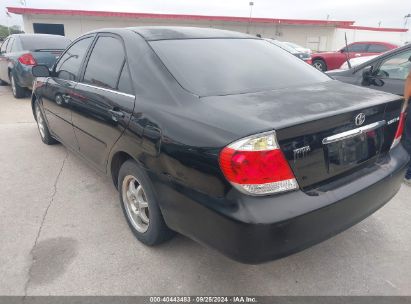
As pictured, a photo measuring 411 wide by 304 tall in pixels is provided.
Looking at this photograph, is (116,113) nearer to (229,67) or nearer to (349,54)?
(229,67)

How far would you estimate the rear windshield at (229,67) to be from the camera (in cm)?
234

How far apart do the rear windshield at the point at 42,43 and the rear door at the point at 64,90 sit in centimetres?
479

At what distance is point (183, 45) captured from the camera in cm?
268

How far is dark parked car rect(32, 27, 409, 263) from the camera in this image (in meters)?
1.78

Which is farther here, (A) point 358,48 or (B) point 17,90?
(A) point 358,48

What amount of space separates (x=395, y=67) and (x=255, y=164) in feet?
13.5

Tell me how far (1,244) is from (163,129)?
5.59 feet

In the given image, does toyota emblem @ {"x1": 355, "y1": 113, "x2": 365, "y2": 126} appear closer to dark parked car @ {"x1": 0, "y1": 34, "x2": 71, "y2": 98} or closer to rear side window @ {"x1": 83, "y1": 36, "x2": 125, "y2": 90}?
rear side window @ {"x1": 83, "y1": 36, "x2": 125, "y2": 90}

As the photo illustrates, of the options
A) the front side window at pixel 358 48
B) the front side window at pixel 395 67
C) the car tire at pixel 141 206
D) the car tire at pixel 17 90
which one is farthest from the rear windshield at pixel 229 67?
the front side window at pixel 358 48

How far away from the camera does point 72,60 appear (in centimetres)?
371

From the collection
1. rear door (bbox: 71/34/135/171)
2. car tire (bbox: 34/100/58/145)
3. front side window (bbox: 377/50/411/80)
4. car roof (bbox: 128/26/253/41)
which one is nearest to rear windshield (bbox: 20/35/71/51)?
car tire (bbox: 34/100/58/145)

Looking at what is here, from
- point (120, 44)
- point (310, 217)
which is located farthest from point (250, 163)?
point (120, 44)

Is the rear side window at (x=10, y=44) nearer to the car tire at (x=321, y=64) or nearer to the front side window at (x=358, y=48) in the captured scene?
the car tire at (x=321, y=64)

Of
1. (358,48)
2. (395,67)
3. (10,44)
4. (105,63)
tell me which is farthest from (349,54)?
(105,63)
